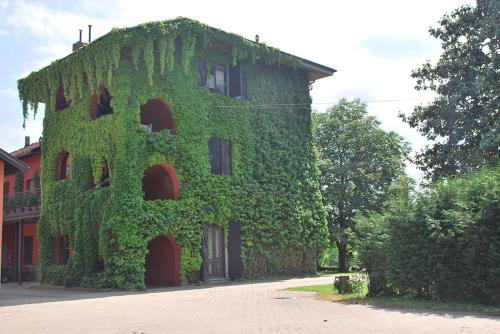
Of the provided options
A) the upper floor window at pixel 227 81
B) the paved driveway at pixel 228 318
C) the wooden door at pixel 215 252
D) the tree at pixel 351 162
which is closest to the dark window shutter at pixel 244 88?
the upper floor window at pixel 227 81

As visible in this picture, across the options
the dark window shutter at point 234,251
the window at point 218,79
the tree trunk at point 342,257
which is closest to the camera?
the dark window shutter at point 234,251

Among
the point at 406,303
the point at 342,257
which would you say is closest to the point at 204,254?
the point at 406,303

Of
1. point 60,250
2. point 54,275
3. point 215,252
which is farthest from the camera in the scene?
point 60,250

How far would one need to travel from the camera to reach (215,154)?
26406 mm

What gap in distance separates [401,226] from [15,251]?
26735mm

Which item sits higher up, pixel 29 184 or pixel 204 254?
pixel 29 184

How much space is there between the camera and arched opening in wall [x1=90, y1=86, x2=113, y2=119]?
2616 centimetres

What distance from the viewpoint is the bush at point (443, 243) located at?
41.5 feet

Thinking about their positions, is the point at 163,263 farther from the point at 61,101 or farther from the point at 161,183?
the point at 61,101

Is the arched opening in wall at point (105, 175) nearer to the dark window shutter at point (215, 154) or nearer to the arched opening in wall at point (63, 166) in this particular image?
the arched opening in wall at point (63, 166)

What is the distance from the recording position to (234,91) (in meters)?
28.0

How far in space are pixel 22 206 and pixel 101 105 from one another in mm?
9117

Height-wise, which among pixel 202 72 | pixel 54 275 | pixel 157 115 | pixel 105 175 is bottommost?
pixel 54 275

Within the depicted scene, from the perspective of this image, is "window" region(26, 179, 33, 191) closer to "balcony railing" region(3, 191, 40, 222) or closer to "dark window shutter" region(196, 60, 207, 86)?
"balcony railing" region(3, 191, 40, 222)
